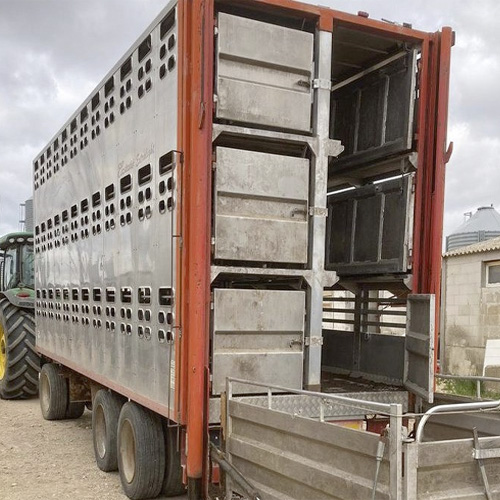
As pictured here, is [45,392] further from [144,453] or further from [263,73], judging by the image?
[263,73]

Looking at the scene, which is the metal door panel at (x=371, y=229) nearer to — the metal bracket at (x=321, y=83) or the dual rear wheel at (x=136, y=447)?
the metal bracket at (x=321, y=83)

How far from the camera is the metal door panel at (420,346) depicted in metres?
4.29

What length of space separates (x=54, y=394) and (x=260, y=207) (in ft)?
17.3

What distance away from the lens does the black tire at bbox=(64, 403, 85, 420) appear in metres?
8.40

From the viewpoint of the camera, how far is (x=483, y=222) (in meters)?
22.9

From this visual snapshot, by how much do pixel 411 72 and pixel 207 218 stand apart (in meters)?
2.07

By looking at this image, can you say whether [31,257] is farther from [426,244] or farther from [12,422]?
[426,244]

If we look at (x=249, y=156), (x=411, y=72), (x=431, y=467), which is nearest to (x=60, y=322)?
(x=249, y=156)

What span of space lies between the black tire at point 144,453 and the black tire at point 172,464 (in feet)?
0.12

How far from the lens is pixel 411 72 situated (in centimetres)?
486

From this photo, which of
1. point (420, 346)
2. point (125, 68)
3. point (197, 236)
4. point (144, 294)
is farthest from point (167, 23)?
point (420, 346)

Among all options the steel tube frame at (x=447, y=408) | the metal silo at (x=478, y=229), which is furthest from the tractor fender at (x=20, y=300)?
the metal silo at (x=478, y=229)

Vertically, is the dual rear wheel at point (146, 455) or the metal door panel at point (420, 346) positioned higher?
the metal door panel at point (420, 346)

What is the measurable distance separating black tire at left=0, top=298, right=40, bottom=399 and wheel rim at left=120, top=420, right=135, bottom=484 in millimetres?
5427
